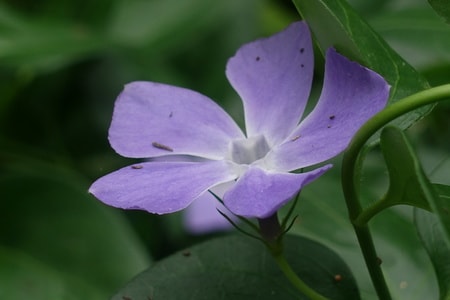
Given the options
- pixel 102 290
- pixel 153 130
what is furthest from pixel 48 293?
pixel 153 130

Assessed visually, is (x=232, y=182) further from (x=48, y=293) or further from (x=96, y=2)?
(x=96, y=2)

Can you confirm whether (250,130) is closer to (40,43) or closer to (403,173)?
(403,173)

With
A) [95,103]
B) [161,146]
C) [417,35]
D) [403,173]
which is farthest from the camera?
[95,103]

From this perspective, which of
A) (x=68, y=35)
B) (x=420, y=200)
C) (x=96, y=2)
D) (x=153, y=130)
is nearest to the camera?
(x=420, y=200)

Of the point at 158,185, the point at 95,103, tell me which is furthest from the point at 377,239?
the point at 95,103

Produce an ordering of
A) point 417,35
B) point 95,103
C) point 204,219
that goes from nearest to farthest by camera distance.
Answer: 1. point 417,35
2. point 204,219
3. point 95,103
